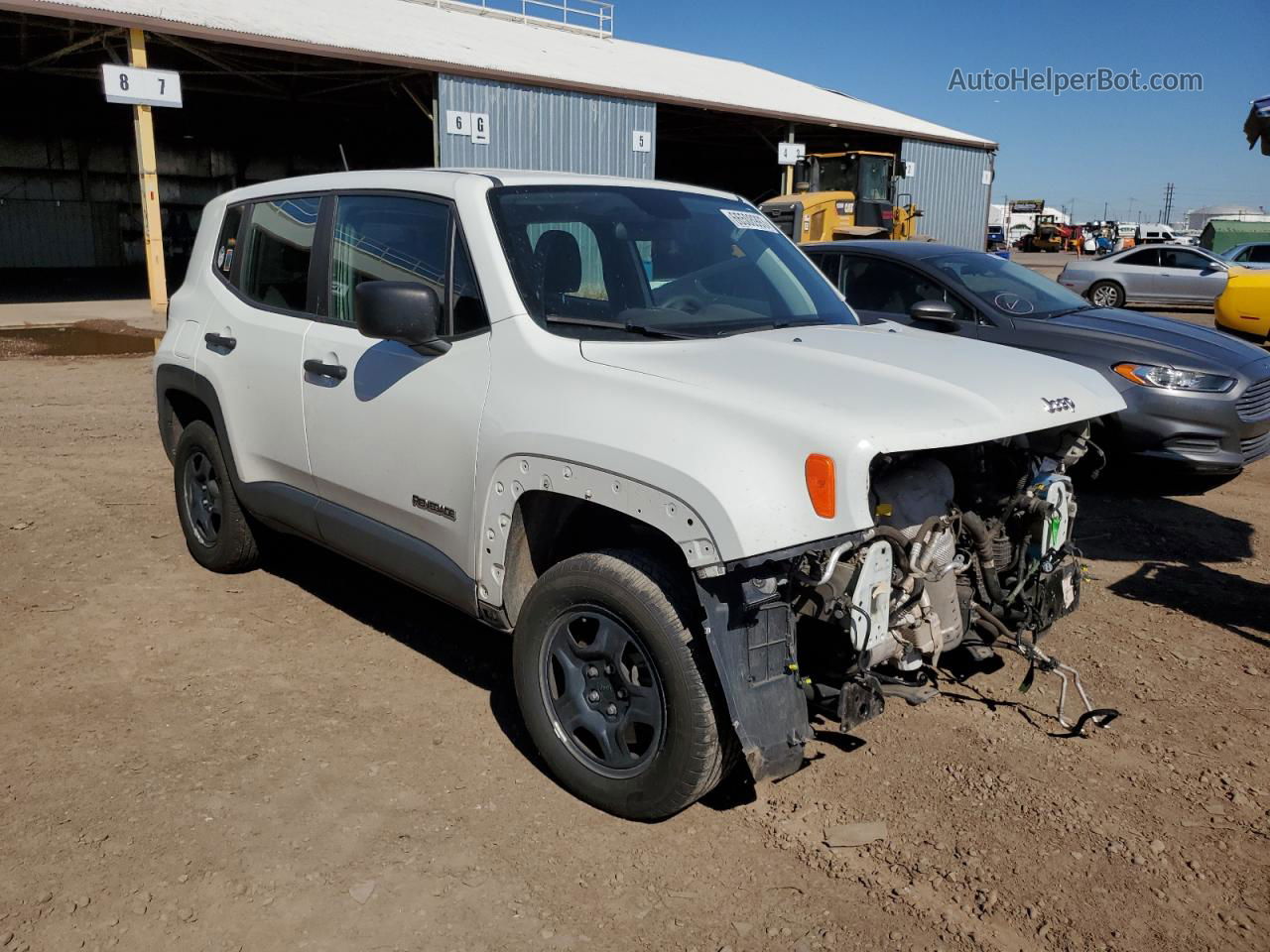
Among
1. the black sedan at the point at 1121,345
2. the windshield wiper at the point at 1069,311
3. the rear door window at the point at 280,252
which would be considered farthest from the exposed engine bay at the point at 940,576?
the windshield wiper at the point at 1069,311

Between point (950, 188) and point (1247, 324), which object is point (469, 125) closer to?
point (1247, 324)

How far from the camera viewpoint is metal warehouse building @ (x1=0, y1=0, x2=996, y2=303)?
768 inches

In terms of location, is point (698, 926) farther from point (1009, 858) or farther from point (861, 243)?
point (861, 243)

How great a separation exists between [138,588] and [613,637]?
122 inches

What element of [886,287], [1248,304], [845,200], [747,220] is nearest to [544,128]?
[845,200]

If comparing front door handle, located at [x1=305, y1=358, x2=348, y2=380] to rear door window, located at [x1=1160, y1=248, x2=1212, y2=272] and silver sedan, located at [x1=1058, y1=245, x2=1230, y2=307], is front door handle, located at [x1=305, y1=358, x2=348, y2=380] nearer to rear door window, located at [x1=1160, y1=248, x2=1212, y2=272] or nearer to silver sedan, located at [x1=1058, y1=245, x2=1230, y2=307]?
silver sedan, located at [x1=1058, y1=245, x2=1230, y2=307]

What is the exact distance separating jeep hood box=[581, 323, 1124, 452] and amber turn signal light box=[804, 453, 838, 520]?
7 centimetres

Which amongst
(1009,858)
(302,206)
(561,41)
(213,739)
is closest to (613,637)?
(1009,858)

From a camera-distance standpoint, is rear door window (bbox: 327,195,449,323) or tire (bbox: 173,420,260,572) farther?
tire (bbox: 173,420,260,572)

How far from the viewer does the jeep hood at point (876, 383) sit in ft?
9.09

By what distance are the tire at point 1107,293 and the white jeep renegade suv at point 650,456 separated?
18862 millimetres

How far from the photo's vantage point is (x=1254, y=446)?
6.44m

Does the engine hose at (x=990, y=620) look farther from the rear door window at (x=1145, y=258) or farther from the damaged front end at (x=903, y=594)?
the rear door window at (x=1145, y=258)

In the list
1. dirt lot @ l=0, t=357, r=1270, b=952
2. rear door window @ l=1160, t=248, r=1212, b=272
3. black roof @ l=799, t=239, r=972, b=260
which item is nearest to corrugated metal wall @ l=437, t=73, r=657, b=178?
rear door window @ l=1160, t=248, r=1212, b=272
